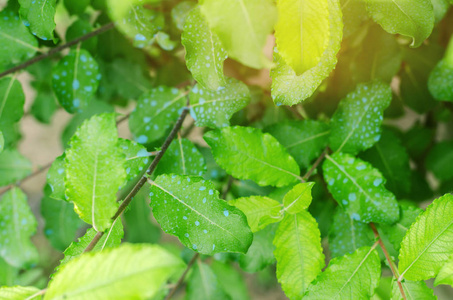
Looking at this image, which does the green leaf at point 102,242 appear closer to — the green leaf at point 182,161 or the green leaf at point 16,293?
the green leaf at point 16,293

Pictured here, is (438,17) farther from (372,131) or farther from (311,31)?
(311,31)

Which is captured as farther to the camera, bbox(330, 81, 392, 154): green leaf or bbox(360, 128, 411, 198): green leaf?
bbox(360, 128, 411, 198): green leaf

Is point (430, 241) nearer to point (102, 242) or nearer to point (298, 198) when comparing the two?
point (298, 198)

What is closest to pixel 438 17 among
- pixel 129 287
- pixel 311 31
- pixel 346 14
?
pixel 346 14

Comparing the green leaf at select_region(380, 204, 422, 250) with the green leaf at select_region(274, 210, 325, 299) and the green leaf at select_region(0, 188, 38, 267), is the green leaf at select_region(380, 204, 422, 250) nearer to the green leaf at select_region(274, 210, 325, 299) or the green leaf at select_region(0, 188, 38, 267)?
the green leaf at select_region(274, 210, 325, 299)

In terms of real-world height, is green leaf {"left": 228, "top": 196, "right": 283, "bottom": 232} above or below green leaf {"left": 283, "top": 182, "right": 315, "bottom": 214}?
below

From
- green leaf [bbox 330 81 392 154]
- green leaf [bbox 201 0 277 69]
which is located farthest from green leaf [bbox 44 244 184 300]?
green leaf [bbox 330 81 392 154]
